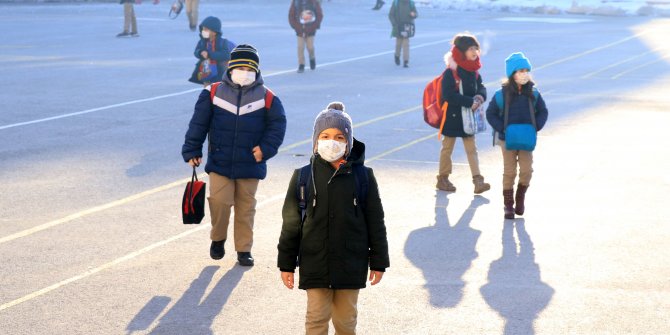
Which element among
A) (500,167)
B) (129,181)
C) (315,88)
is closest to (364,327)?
(129,181)

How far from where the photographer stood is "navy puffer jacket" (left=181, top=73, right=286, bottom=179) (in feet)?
29.0

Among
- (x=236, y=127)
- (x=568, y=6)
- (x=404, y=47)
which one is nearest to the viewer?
(x=236, y=127)

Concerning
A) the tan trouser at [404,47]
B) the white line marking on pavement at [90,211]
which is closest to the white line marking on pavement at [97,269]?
the white line marking on pavement at [90,211]

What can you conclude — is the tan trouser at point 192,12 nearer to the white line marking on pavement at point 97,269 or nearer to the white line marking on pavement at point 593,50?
the white line marking on pavement at point 593,50

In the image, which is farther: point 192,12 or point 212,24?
point 192,12

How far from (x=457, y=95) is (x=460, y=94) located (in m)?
0.05

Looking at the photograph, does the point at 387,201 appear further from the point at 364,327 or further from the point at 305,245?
the point at 305,245

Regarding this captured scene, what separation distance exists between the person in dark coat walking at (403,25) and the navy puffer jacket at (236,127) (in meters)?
17.2

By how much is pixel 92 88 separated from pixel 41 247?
461 inches

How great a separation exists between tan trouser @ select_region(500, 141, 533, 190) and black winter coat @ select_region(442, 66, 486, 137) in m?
1.09

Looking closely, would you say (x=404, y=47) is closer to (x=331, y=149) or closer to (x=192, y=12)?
(x=192, y=12)

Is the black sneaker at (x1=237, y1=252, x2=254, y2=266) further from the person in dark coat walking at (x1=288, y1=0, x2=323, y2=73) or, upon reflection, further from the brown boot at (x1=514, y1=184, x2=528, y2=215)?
the person in dark coat walking at (x1=288, y1=0, x2=323, y2=73)

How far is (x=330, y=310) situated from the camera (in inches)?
246

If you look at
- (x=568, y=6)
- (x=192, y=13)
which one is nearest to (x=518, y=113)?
(x=192, y=13)
